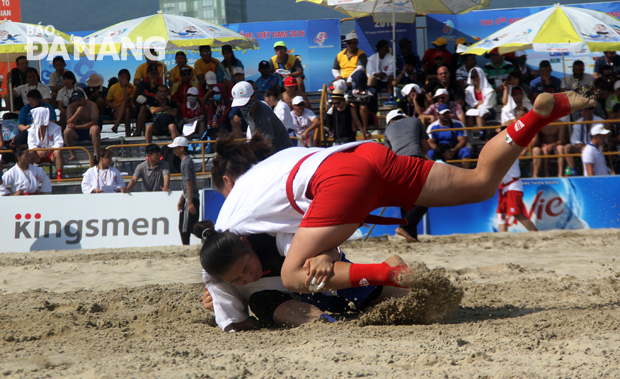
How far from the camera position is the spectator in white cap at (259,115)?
620cm

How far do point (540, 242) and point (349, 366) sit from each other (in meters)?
4.93

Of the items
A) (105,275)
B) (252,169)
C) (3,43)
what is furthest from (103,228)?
(252,169)

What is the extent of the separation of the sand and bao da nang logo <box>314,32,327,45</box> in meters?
8.00

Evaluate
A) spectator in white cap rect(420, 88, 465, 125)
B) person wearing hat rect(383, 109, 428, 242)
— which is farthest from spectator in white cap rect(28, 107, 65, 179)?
spectator in white cap rect(420, 88, 465, 125)

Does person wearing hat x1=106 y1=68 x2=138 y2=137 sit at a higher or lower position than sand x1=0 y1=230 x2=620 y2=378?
higher

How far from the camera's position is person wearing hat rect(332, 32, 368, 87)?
10887 millimetres

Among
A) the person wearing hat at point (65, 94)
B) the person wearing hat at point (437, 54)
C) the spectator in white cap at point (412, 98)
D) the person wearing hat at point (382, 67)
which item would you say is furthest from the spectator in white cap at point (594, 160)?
the person wearing hat at point (65, 94)

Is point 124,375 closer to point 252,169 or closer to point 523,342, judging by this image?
point 252,169

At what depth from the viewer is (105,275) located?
5684 millimetres

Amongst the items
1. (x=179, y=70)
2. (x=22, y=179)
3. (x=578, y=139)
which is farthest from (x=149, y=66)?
(x=578, y=139)

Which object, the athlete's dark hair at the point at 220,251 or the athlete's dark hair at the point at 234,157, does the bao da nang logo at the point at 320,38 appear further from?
the athlete's dark hair at the point at 220,251

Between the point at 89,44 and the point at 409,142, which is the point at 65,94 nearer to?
the point at 89,44

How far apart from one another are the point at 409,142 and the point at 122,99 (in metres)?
6.70

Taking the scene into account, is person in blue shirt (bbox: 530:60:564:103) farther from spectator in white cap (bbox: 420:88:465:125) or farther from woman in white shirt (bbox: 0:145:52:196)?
woman in white shirt (bbox: 0:145:52:196)
